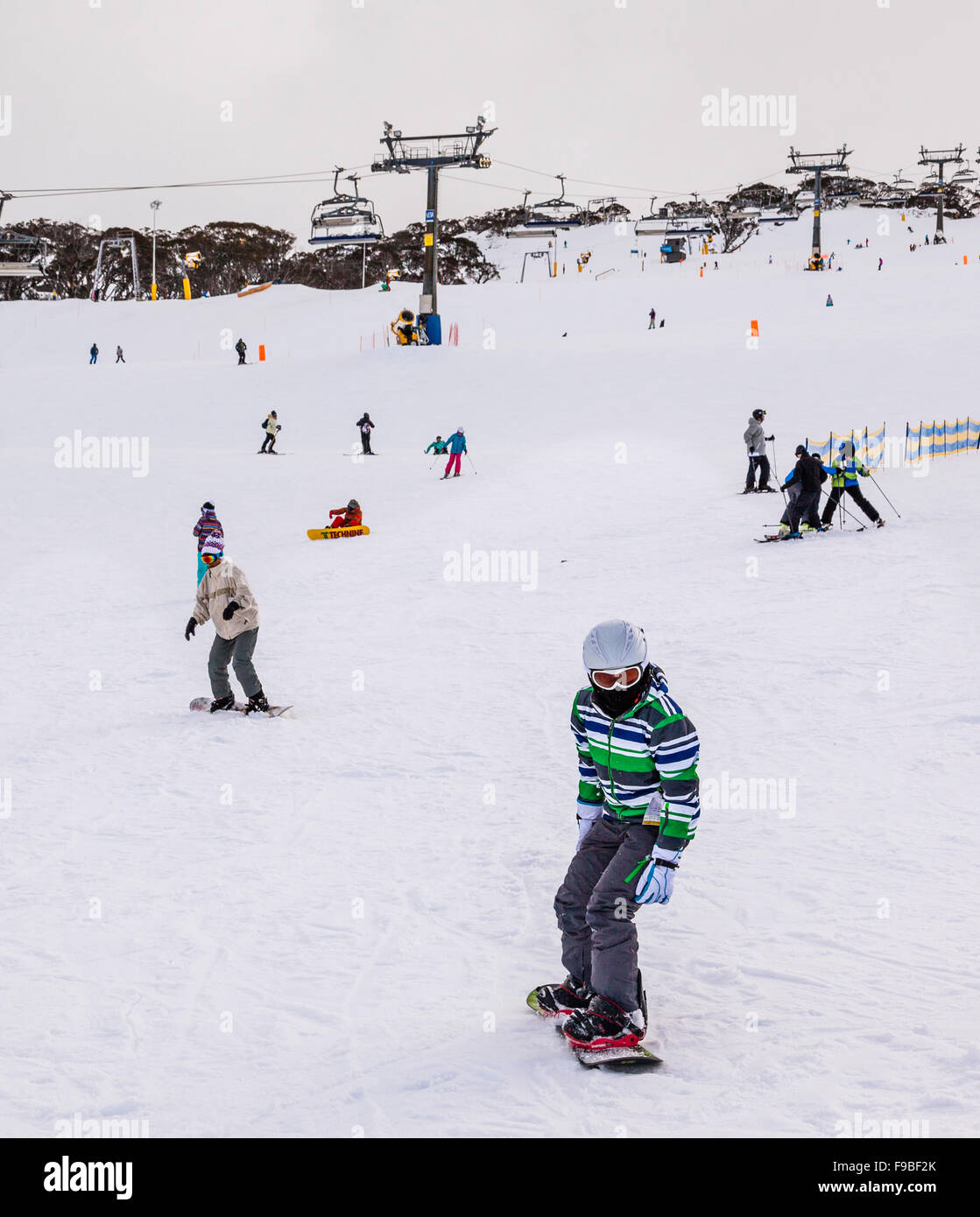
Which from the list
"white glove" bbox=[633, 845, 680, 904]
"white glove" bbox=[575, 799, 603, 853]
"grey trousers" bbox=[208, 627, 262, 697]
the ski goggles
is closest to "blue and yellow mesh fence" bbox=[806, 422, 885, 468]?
"grey trousers" bbox=[208, 627, 262, 697]

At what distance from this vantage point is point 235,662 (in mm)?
9164

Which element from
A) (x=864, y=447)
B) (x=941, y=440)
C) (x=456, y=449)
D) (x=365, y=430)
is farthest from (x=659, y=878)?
(x=365, y=430)

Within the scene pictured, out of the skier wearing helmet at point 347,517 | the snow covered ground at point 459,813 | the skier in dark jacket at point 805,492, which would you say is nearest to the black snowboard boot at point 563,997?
the snow covered ground at point 459,813

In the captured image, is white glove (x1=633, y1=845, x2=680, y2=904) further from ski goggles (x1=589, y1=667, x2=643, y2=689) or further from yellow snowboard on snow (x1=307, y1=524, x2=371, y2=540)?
yellow snowboard on snow (x1=307, y1=524, x2=371, y2=540)

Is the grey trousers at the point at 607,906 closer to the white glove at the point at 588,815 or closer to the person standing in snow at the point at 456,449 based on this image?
the white glove at the point at 588,815

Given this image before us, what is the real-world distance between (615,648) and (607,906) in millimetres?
994

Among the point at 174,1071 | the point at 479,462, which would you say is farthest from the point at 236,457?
the point at 174,1071

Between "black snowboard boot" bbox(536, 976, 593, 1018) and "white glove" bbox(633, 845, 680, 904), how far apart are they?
0.69 metres

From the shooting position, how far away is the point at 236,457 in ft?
86.0

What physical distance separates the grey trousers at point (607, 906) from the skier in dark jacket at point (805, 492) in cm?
1150

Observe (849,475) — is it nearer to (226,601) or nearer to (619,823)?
(226,601)

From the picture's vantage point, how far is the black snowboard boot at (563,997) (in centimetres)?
440
